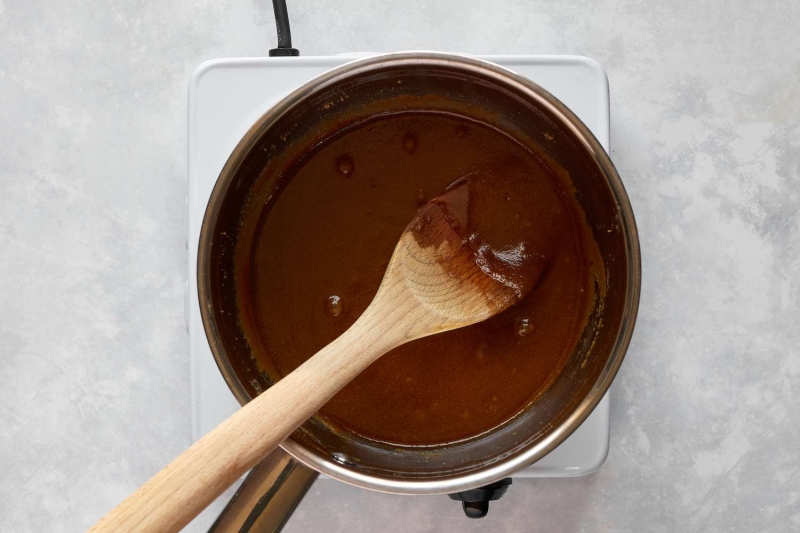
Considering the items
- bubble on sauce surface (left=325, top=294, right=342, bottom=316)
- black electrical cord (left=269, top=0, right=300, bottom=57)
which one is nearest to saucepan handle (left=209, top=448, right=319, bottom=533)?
bubble on sauce surface (left=325, top=294, right=342, bottom=316)

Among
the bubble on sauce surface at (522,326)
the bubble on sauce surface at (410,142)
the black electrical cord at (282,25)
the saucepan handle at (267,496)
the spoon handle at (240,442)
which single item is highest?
the black electrical cord at (282,25)

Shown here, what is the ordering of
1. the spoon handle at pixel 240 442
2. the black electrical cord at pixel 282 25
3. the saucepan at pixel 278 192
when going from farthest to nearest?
the black electrical cord at pixel 282 25 → the saucepan at pixel 278 192 → the spoon handle at pixel 240 442

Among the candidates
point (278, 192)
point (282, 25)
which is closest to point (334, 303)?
point (278, 192)

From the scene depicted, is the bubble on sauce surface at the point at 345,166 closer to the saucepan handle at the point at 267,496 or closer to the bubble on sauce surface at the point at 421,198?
the bubble on sauce surface at the point at 421,198

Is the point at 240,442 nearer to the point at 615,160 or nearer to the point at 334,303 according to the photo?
the point at 334,303

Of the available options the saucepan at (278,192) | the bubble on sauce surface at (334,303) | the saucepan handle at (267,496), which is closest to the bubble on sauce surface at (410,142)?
the saucepan at (278,192)
